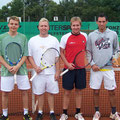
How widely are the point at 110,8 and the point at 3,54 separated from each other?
41381 mm

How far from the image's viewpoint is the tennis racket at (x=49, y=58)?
3.17 meters

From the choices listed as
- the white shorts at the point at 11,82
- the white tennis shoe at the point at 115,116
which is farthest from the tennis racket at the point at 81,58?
the white tennis shoe at the point at 115,116

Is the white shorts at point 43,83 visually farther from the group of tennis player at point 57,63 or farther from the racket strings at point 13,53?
the racket strings at point 13,53

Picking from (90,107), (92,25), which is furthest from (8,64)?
(92,25)

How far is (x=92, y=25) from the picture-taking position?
12.6m

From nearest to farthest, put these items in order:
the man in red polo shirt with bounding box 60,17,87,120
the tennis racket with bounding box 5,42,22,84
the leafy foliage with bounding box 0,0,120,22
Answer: the tennis racket with bounding box 5,42,22,84 → the man in red polo shirt with bounding box 60,17,87,120 → the leafy foliage with bounding box 0,0,120,22

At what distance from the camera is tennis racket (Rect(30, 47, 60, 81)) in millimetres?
3172

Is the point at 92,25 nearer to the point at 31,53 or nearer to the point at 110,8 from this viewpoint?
the point at 31,53

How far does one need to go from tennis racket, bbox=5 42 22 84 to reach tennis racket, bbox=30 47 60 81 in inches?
14.1

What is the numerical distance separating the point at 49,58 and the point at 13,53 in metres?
0.56

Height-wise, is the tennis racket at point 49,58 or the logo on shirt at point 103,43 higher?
Result: the logo on shirt at point 103,43

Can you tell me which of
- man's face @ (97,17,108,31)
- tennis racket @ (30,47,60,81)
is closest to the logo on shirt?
man's face @ (97,17,108,31)

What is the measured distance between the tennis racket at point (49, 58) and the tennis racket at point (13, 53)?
0.36 meters

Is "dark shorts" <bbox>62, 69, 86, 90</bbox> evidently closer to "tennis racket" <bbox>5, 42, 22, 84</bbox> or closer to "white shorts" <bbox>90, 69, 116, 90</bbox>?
"white shorts" <bbox>90, 69, 116, 90</bbox>
